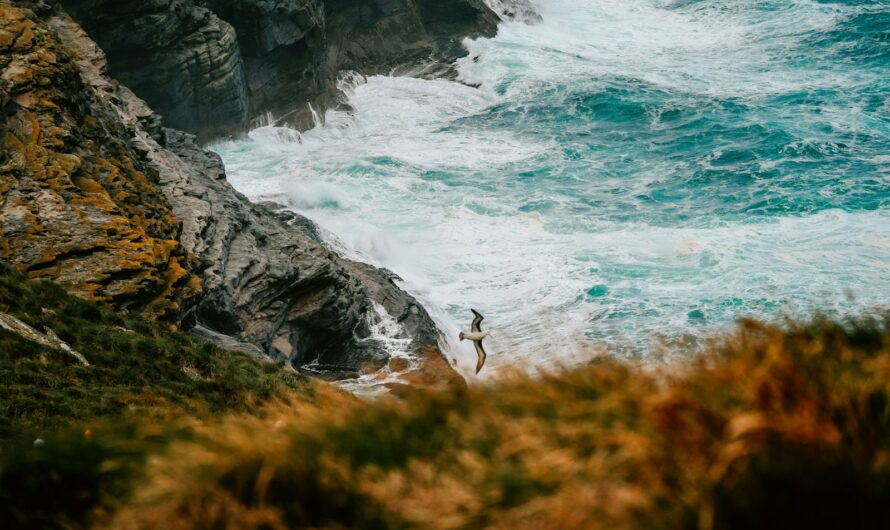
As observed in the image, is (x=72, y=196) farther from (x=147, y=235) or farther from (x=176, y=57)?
(x=176, y=57)

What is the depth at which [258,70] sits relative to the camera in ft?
134

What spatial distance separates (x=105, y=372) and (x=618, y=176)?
1084 inches

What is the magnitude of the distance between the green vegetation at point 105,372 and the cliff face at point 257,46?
21.9 metres

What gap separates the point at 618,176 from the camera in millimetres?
34594

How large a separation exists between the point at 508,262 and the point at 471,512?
23.7m

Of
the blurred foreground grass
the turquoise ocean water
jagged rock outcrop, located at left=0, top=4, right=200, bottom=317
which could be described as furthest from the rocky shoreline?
the blurred foreground grass

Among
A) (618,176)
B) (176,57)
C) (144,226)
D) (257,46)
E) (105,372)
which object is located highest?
(176,57)

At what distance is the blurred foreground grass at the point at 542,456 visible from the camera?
2.89m

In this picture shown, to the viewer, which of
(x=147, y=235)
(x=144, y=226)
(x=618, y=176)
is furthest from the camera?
(x=618, y=176)

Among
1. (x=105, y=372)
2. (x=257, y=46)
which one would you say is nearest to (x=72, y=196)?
(x=105, y=372)

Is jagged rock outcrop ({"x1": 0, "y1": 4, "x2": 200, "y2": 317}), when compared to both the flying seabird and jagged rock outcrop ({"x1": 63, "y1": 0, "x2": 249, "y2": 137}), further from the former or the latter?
jagged rock outcrop ({"x1": 63, "y1": 0, "x2": 249, "y2": 137})

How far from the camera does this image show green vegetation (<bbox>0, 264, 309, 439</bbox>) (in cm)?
804

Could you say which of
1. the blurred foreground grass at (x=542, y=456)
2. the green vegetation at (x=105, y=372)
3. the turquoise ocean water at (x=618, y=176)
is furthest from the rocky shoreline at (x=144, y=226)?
the blurred foreground grass at (x=542, y=456)

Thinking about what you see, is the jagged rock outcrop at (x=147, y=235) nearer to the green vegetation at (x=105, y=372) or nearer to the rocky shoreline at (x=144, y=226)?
the rocky shoreline at (x=144, y=226)
